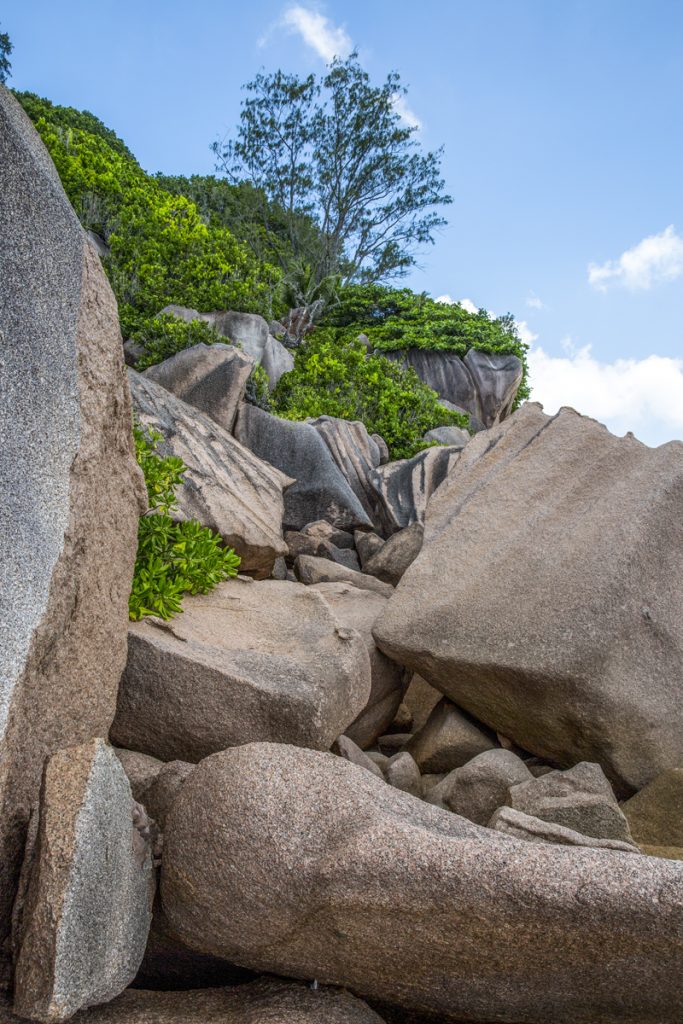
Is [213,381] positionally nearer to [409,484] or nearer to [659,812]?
[409,484]

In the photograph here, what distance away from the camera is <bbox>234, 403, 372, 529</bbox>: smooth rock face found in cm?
942

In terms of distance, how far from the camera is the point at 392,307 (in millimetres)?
26672


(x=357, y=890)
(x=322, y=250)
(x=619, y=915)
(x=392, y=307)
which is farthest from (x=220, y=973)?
(x=322, y=250)

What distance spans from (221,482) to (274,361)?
9.45 metres

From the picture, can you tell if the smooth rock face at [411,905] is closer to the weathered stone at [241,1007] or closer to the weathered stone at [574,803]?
the weathered stone at [241,1007]

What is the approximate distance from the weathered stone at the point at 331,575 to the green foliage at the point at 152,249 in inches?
270

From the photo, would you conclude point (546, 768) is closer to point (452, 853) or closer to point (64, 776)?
point (452, 853)

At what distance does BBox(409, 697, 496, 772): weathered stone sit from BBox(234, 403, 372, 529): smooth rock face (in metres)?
4.16

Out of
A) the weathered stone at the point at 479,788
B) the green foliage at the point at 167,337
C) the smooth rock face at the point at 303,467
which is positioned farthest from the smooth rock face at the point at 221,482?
the green foliage at the point at 167,337

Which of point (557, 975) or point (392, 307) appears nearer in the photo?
point (557, 975)

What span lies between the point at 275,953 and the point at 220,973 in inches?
21.1

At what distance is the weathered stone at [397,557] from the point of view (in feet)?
25.6

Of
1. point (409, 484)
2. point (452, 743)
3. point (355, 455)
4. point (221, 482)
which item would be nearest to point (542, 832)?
point (452, 743)

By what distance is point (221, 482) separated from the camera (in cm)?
716
